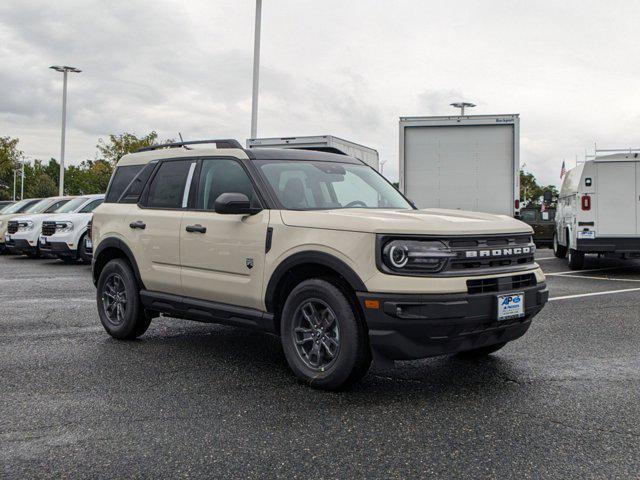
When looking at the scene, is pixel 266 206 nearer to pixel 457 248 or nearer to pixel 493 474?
pixel 457 248

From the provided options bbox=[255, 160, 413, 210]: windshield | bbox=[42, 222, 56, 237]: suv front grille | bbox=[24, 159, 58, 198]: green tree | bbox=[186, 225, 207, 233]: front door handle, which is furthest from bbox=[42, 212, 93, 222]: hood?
bbox=[24, 159, 58, 198]: green tree

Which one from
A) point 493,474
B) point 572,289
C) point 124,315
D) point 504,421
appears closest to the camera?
point 493,474

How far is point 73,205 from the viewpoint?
16.8 m

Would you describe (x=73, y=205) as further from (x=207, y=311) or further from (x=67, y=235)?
(x=207, y=311)

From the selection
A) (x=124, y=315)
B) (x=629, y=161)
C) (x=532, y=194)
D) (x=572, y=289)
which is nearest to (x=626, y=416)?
(x=124, y=315)

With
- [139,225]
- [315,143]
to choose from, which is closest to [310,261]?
[139,225]

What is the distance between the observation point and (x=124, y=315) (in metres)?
6.63

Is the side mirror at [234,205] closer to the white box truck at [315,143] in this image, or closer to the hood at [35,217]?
the white box truck at [315,143]

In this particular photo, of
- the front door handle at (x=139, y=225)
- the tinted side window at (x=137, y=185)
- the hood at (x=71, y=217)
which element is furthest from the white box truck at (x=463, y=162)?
the front door handle at (x=139, y=225)

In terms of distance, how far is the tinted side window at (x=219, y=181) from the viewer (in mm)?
5664

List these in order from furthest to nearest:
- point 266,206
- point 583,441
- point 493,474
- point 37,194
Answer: point 37,194 < point 266,206 < point 583,441 < point 493,474

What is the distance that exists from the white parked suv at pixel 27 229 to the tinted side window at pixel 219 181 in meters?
12.6

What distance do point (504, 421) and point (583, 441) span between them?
0.51m

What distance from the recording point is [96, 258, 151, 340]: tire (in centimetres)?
652
